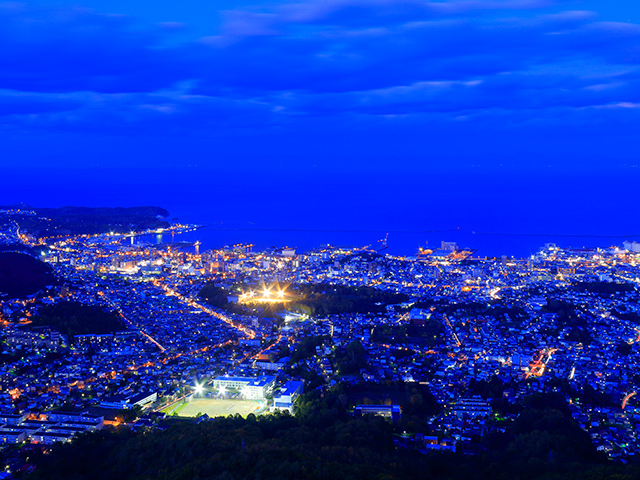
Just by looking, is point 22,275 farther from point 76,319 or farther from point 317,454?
point 317,454

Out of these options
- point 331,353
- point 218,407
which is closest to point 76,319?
point 218,407

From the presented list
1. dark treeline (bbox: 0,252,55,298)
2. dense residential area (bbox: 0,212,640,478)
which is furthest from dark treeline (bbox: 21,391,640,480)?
dark treeline (bbox: 0,252,55,298)

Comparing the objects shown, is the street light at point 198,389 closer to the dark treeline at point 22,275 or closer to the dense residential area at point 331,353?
the dense residential area at point 331,353

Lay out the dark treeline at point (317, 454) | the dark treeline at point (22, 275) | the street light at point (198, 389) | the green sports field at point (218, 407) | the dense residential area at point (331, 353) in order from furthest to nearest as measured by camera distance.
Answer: the dark treeline at point (22, 275), the street light at point (198, 389), the green sports field at point (218, 407), the dense residential area at point (331, 353), the dark treeline at point (317, 454)

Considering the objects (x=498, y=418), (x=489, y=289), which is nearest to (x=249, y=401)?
(x=498, y=418)

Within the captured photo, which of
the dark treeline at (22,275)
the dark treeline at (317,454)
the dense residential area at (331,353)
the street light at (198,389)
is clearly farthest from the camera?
the dark treeline at (22,275)

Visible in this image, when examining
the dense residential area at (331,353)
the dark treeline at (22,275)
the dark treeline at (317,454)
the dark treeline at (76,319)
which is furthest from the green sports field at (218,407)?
the dark treeline at (22,275)

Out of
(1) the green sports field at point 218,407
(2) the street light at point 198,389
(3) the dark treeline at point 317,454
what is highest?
(2) the street light at point 198,389

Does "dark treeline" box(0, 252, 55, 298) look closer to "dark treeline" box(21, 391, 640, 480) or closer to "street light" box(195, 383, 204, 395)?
"street light" box(195, 383, 204, 395)
